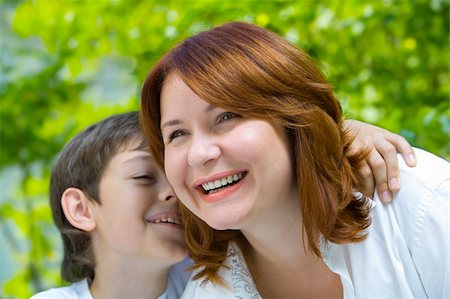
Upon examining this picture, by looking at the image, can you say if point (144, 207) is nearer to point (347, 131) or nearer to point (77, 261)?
point (77, 261)

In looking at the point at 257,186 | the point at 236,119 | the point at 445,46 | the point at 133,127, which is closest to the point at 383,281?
the point at 257,186

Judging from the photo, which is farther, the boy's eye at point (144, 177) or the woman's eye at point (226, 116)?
the boy's eye at point (144, 177)

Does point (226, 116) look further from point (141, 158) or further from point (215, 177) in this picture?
point (141, 158)

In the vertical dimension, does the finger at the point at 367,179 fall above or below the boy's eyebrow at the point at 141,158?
below

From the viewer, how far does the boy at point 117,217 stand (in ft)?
5.98

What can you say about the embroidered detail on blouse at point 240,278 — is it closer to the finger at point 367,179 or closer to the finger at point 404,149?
the finger at point 367,179

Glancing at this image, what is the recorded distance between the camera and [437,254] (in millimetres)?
1519

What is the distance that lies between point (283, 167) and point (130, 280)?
1.96 feet

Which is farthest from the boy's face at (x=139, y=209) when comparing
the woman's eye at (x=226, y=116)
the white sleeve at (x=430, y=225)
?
the white sleeve at (x=430, y=225)

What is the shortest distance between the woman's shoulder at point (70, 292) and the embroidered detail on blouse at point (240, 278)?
16.7 inches

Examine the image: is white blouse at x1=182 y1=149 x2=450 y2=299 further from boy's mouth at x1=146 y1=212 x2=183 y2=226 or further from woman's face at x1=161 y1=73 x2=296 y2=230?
boy's mouth at x1=146 y1=212 x2=183 y2=226

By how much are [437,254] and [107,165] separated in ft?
2.89

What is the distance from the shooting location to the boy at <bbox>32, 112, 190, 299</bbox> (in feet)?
5.98

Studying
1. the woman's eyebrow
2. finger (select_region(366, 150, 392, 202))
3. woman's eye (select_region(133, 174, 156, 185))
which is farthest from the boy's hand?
woman's eye (select_region(133, 174, 156, 185))
